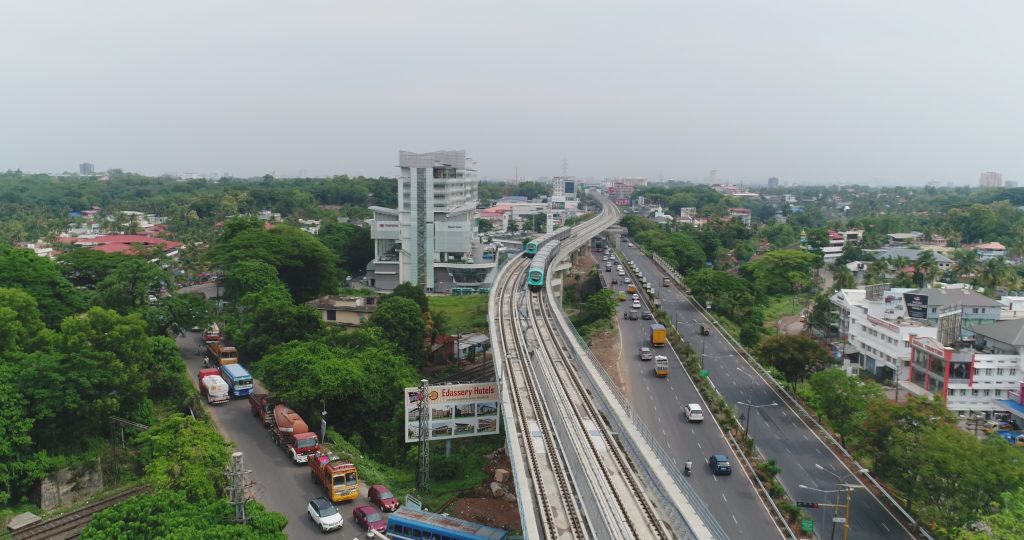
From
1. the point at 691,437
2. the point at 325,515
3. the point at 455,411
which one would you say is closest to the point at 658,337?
the point at 691,437

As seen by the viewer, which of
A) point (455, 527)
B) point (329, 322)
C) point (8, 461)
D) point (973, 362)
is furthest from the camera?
point (329, 322)

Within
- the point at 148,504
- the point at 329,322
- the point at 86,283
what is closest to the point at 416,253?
the point at 329,322

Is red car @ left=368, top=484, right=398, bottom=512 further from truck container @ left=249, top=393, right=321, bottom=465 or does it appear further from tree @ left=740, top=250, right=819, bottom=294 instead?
tree @ left=740, top=250, right=819, bottom=294

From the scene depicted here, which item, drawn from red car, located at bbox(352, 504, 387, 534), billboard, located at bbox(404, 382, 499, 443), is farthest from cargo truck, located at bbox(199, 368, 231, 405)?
red car, located at bbox(352, 504, 387, 534)

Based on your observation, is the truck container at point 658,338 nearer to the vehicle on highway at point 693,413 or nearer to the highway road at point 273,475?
the vehicle on highway at point 693,413

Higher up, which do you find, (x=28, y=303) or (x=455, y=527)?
(x=28, y=303)

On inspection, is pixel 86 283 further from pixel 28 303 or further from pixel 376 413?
pixel 376 413
